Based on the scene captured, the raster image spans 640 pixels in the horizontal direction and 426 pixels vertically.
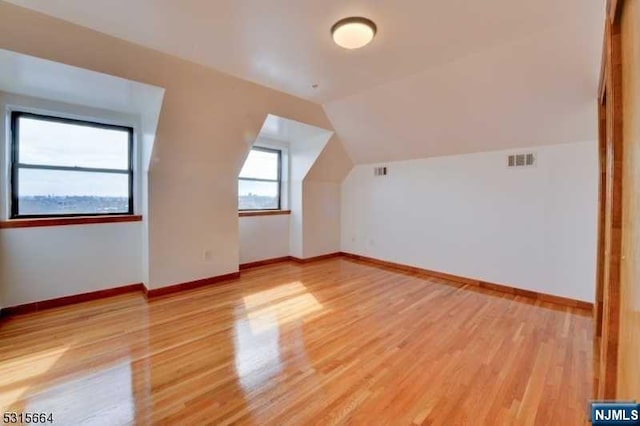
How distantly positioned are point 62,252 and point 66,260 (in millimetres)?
97

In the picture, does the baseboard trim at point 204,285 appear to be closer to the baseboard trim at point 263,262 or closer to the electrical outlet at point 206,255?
the baseboard trim at point 263,262

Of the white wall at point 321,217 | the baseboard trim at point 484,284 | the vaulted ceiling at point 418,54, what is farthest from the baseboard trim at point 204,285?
the vaulted ceiling at point 418,54

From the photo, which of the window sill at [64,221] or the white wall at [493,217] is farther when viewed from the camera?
the white wall at [493,217]

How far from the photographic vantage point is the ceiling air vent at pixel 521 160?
11.3 ft

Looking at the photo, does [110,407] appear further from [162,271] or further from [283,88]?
[283,88]

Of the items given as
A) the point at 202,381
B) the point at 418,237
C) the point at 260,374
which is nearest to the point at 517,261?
the point at 418,237

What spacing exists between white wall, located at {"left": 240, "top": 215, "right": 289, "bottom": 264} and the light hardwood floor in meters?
1.34

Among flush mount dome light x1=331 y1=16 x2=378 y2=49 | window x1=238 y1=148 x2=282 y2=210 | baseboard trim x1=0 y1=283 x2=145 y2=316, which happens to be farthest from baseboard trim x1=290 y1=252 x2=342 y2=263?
flush mount dome light x1=331 y1=16 x2=378 y2=49

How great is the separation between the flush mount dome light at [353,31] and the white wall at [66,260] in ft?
10.6

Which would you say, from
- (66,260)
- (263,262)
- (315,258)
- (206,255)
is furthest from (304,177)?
(66,260)

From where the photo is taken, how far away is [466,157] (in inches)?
158

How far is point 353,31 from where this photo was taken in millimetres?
2010

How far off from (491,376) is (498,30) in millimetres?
2524

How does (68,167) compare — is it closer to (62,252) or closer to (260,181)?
(62,252)
